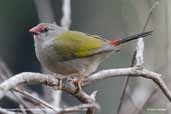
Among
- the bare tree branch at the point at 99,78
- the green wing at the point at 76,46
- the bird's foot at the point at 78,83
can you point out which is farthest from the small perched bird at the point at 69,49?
the bare tree branch at the point at 99,78

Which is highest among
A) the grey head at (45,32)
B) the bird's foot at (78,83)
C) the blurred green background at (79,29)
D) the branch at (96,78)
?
the blurred green background at (79,29)

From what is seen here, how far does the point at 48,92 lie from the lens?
4.09 meters

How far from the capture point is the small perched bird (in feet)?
12.7

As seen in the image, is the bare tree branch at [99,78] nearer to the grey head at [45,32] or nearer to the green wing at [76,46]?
the green wing at [76,46]

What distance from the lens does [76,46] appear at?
404 cm

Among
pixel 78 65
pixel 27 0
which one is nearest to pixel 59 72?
pixel 78 65

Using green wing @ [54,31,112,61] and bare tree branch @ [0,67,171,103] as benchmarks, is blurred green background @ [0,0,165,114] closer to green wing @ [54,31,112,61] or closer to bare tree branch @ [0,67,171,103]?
green wing @ [54,31,112,61]

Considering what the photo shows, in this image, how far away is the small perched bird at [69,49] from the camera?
386 cm

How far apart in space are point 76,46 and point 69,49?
0.27 feet

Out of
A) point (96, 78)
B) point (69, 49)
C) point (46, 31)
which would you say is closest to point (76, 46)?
point (69, 49)

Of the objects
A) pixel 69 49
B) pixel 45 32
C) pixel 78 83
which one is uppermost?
pixel 45 32

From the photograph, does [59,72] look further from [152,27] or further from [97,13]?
[97,13]

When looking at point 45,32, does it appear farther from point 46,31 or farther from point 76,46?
point 76,46

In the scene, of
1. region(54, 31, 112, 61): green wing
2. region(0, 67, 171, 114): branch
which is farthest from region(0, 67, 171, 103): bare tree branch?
region(54, 31, 112, 61): green wing
